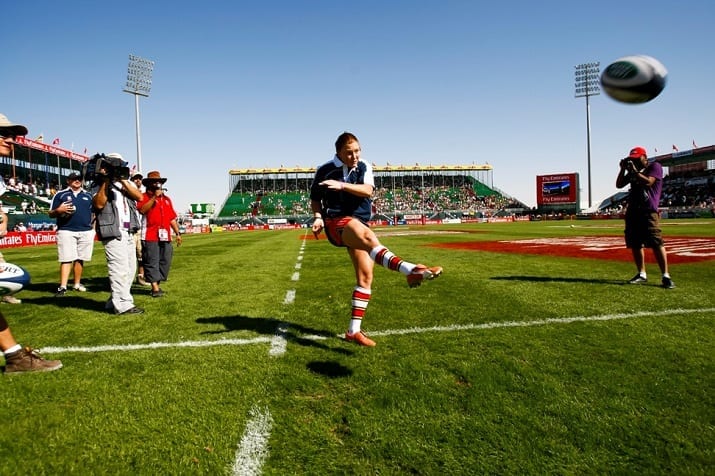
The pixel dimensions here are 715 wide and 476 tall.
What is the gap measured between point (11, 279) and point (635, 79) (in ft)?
28.8

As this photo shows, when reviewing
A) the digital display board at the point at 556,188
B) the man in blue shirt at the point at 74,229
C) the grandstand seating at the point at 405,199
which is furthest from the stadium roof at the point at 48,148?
the digital display board at the point at 556,188

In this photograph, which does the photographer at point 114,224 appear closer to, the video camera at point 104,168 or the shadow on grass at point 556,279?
the video camera at point 104,168

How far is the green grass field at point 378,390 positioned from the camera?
7.34 ft

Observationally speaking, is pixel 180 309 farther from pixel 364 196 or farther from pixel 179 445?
pixel 179 445

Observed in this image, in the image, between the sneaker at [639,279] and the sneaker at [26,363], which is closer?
the sneaker at [26,363]

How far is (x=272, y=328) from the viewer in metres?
4.83

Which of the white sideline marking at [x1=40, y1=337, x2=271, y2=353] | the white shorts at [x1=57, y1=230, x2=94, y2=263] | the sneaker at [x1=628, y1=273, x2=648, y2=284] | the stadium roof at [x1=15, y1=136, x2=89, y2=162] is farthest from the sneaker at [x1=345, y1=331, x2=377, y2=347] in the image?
the stadium roof at [x1=15, y1=136, x2=89, y2=162]

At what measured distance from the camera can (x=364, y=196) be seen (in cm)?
421

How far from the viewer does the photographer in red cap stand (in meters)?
6.93

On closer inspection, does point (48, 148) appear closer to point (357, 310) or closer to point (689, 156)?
point (357, 310)

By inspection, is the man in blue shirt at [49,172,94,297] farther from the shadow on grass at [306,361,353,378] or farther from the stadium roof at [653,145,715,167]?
the stadium roof at [653,145,715,167]

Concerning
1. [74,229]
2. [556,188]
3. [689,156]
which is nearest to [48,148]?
[74,229]

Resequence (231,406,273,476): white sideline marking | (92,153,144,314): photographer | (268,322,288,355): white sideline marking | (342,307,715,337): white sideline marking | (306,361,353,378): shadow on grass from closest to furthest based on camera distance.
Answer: (231,406,273,476): white sideline marking → (306,361,353,378): shadow on grass → (268,322,288,355): white sideline marking → (342,307,715,337): white sideline marking → (92,153,144,314): photographer

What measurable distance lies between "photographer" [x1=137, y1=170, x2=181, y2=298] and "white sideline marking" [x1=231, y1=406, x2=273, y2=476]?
17.0ft
